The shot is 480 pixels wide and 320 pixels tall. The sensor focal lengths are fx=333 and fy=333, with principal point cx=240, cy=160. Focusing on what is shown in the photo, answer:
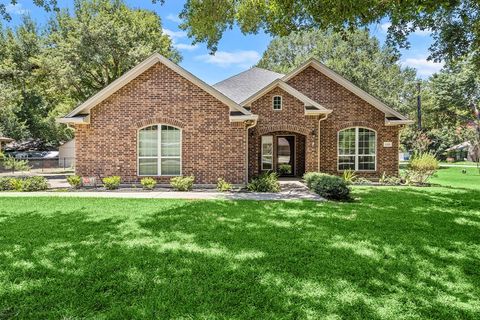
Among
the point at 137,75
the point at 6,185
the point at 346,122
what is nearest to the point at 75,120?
the point at 137,75

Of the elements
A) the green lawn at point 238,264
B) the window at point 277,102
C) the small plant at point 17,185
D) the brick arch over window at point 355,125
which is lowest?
the green lawn at point 238,264

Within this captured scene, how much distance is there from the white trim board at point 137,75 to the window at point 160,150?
81.1 inches

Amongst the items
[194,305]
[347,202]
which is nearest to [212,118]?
[347,202]

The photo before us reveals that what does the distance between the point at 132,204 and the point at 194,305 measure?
6554 mm

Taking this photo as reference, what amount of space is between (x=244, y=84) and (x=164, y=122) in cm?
745

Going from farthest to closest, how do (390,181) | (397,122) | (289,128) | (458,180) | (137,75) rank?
(458,180), (397,122), (390,181), (289,128), (137,75)

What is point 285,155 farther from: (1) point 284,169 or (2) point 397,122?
(2) point 397,122

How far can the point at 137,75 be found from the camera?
1384cm

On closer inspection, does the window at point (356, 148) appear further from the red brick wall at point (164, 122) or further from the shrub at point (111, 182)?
the shrub at point (111, 182)

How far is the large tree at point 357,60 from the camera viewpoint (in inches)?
1421

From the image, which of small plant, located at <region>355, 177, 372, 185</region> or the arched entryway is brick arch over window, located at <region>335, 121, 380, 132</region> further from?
small plant, located at <region>355, 177, 372, 185</region>

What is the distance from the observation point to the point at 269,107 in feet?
52.1

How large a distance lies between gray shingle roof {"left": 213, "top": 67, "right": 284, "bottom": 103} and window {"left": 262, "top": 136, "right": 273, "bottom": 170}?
2712 mm

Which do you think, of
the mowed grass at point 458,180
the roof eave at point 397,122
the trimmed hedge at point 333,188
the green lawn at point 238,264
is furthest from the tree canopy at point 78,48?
the mowed grass at point 458,180
